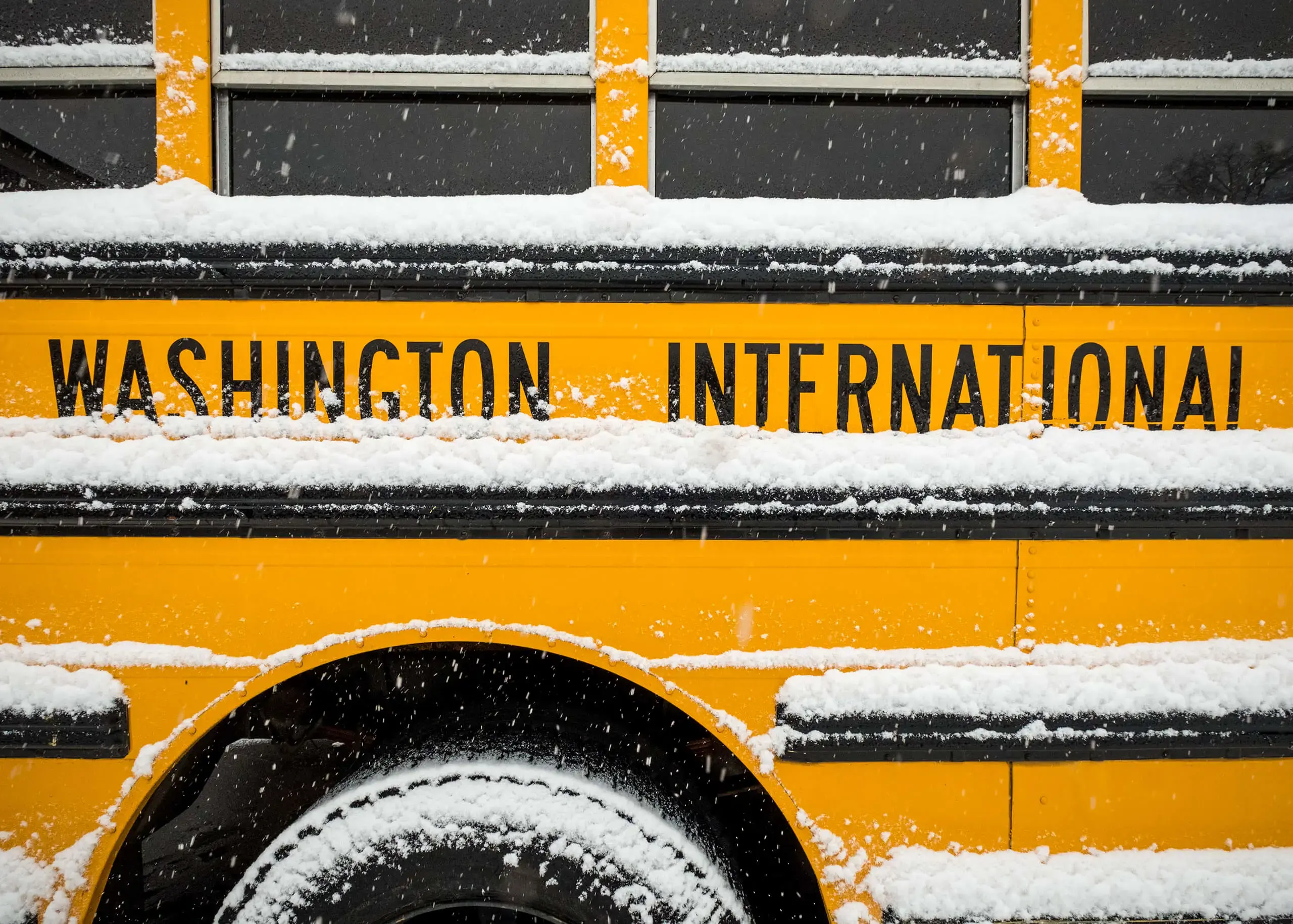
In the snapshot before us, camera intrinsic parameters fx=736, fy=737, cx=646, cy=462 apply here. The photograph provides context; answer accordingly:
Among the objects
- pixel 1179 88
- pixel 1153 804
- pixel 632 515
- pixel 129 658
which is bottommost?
pixel 1153 804

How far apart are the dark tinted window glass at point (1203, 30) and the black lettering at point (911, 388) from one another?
2.01ft

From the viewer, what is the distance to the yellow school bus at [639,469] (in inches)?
44.3

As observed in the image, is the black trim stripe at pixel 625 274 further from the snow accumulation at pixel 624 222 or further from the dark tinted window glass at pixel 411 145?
the dark tinted window glass at pixel 411 145

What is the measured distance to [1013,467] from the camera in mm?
1142

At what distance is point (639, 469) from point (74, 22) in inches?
45.5

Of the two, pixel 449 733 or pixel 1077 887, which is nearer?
pixel 1077 887

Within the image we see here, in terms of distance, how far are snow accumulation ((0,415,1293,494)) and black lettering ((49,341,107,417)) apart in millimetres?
29

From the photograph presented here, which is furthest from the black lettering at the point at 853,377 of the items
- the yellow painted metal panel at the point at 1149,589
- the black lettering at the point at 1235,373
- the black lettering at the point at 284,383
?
the black lettering at the point at 284,383

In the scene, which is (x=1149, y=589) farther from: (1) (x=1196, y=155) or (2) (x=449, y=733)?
(2) (x=449, y=733)

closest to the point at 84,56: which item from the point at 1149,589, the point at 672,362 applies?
the point at 672,362

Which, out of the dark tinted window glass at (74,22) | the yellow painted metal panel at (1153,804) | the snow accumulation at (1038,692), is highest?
the dark tinted window glass at (74,22)

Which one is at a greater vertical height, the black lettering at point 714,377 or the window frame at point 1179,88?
the window frame at point 1179,88

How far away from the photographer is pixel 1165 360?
1168mm

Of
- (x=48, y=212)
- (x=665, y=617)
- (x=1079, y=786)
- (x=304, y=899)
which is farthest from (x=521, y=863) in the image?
(x=48, y=212)
